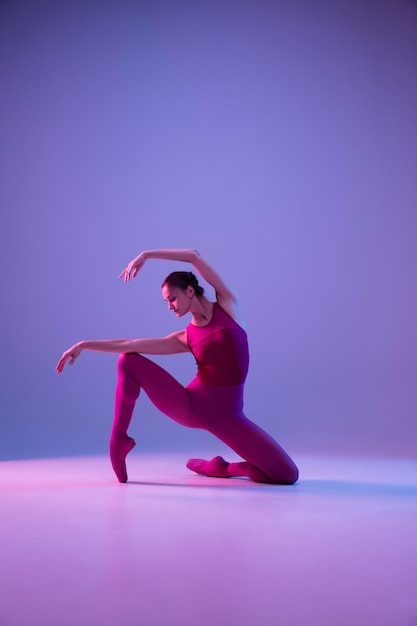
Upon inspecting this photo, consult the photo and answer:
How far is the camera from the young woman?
11.5ft

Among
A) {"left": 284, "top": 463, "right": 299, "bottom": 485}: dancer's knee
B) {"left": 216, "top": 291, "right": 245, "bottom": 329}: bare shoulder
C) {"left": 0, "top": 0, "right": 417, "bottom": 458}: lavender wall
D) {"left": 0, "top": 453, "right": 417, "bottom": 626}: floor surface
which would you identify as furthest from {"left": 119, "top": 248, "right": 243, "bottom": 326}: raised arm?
{"left": 0, "top": 0, "right": 417, "bottom": 458}: lavender wall

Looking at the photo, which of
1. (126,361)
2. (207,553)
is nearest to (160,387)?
(126,361)

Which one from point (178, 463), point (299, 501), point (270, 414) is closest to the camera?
point (299, 501)

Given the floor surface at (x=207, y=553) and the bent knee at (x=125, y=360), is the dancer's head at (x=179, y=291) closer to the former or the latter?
the bent knee at (x=125, y=360)

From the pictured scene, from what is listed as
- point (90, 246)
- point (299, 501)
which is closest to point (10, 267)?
point (90, 246)

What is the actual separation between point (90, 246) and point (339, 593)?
4.46 metres

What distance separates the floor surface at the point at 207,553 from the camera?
170cm

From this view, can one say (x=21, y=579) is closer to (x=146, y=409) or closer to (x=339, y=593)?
(x=339, y=593)

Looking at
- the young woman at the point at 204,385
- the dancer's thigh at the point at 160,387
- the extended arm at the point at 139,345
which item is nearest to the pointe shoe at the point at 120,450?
the young woman at the point at 204,385

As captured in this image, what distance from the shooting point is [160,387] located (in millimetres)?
3506

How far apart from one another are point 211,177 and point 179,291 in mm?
2661

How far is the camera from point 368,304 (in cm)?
570

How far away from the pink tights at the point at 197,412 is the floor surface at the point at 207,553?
11 cm

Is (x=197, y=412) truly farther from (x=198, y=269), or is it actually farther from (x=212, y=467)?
(x=198, y=269)
